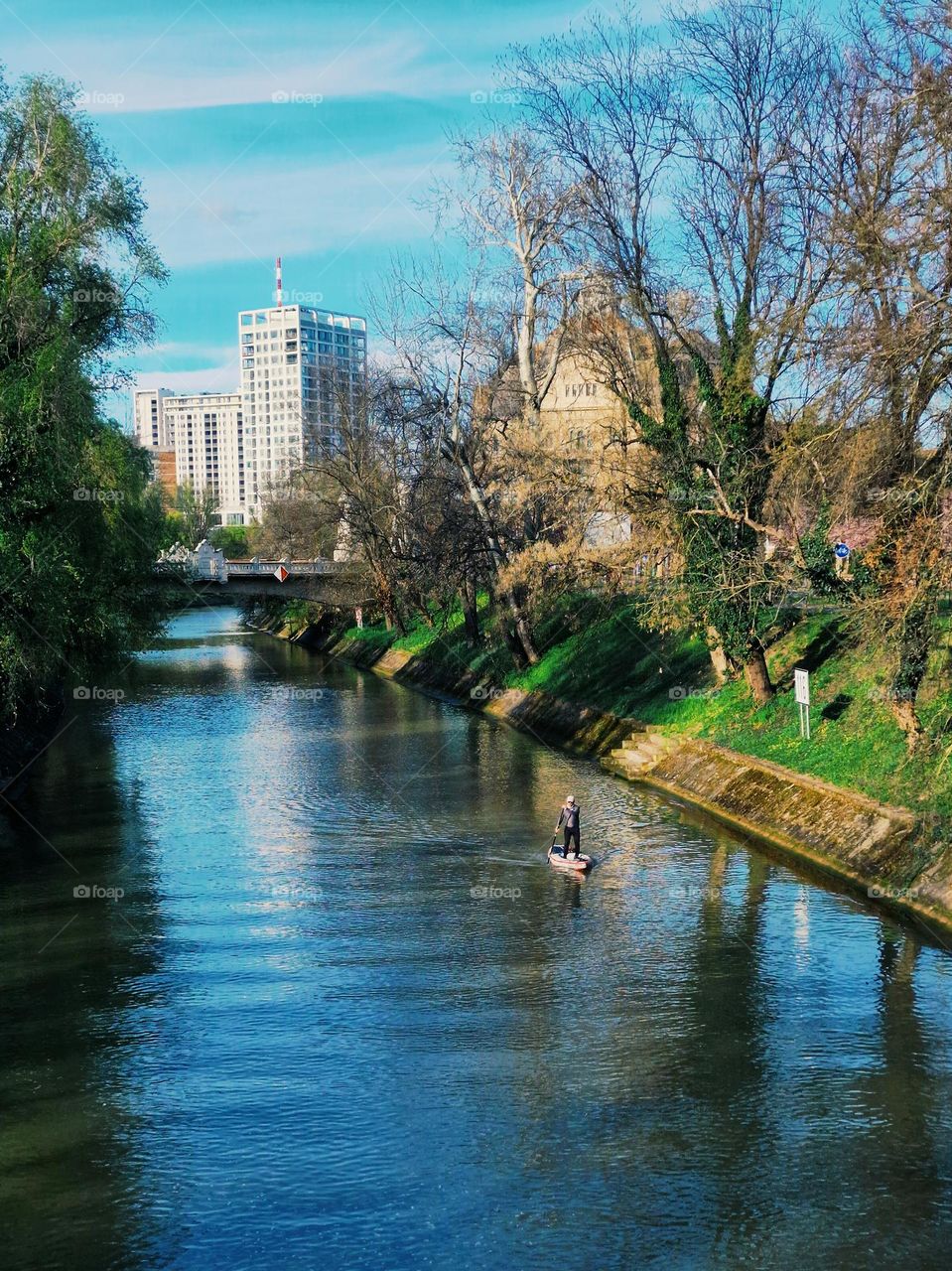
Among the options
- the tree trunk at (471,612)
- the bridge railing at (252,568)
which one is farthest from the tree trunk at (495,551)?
the bridge railing at (252,568)

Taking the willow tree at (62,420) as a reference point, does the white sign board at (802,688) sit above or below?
below

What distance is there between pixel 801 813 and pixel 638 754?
10090 mm

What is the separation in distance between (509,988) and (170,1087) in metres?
5.83

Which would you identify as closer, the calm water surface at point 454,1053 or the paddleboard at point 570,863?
the calm water surface at point 454,1053

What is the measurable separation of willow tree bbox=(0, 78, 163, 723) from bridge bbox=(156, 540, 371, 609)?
37.8 meters

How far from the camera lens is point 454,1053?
1764 cm

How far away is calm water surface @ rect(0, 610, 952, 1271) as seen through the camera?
1336cm

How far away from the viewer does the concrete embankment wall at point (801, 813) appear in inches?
939

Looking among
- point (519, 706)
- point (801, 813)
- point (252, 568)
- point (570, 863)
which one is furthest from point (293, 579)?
point (570, 863)

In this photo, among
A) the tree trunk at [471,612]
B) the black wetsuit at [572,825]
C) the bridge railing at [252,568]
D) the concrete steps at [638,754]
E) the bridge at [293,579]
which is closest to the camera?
the black wetsuit at [572,825]

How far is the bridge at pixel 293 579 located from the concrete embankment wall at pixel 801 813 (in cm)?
3476

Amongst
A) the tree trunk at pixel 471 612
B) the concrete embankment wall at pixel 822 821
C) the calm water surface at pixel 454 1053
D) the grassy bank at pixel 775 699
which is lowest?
the calm water surface at pixel 454 1053

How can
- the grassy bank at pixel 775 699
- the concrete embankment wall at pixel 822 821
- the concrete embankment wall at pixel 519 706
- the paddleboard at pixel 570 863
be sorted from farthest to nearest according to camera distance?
the concrete embankment wall at pixel 519 706
the grassy bank at pixel 775 699
the paddleboard at pixel 570 863
the concrete embankment wall at pixel 822 821

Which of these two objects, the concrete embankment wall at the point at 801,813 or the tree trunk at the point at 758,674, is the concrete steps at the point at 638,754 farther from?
the tree trunk at the point at 758,674
